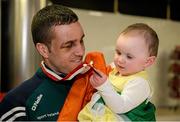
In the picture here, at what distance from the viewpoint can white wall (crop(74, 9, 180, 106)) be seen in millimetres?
3240

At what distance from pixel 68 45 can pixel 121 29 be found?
2.24 metres

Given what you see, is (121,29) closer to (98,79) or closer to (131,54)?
(131,54)

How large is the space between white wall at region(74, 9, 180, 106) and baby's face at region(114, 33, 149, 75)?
6.21ft

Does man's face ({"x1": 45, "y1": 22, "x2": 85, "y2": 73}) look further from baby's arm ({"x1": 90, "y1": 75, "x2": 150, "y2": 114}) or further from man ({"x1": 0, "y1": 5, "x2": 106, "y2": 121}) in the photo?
baby's arm ({"x1": 90, "y1": 75, "x2": 150, "y2": 114})

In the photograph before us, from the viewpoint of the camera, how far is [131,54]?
49.0 inches

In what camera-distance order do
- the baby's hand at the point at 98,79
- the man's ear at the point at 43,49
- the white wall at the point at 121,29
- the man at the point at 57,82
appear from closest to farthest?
the baby's hand at the point at 98,79, the man at the point at 57,82, the man's ear at the point at 43,49, the white wall at the point at 121,29

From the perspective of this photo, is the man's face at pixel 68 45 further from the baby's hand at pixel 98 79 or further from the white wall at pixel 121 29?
the white wall at pixel 121 29

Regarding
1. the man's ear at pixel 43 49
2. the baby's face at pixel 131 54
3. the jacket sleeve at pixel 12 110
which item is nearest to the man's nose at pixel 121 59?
the baby's face at pixel 131 54

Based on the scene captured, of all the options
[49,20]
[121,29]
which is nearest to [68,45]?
[49,20]

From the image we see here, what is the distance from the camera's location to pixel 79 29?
1.26 meters

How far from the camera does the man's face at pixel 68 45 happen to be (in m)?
1.24

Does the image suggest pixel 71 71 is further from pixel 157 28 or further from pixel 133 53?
pixel 157 28

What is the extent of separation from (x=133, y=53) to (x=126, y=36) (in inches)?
2.9

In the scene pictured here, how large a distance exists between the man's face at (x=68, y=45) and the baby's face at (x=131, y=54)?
0.15 metres
